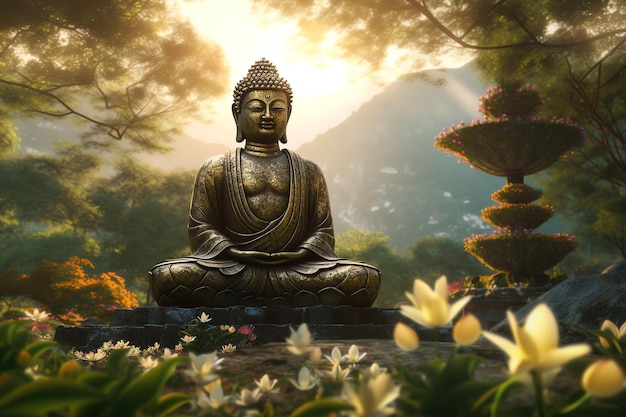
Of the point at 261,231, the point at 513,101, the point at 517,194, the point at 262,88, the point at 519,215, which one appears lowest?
the point at 261,231

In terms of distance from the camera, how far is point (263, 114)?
5.78m

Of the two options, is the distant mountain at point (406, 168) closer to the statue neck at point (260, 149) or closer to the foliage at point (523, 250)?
the foliage at point (523, 250)

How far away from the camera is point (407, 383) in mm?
957

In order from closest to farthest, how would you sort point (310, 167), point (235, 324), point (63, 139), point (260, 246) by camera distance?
point (235, 324), point (260, 246), point (310, 167), point (63, 139)

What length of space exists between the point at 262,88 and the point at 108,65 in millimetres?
10507

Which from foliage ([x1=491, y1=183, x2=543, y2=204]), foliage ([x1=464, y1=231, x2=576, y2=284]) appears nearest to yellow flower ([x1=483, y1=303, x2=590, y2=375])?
foliage ([x1=464, y1=231, x2=576, y2=284])

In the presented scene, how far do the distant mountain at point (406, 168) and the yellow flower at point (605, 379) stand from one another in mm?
65328

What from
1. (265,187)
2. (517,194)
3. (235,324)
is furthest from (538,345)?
(517,194)

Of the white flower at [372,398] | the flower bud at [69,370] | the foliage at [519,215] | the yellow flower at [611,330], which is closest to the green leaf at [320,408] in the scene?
the white flower at [372,398]

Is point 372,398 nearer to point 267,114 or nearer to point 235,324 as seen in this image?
point 235,324

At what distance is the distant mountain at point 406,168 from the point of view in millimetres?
68625

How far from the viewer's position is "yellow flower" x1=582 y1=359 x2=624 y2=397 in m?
0.70

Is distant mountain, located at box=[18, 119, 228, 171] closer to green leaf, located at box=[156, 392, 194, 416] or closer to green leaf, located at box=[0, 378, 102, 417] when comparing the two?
green leaf, located at box=[156, 392, 194, 416]

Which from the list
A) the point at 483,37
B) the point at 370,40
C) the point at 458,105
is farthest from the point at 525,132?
the point at 458,105
